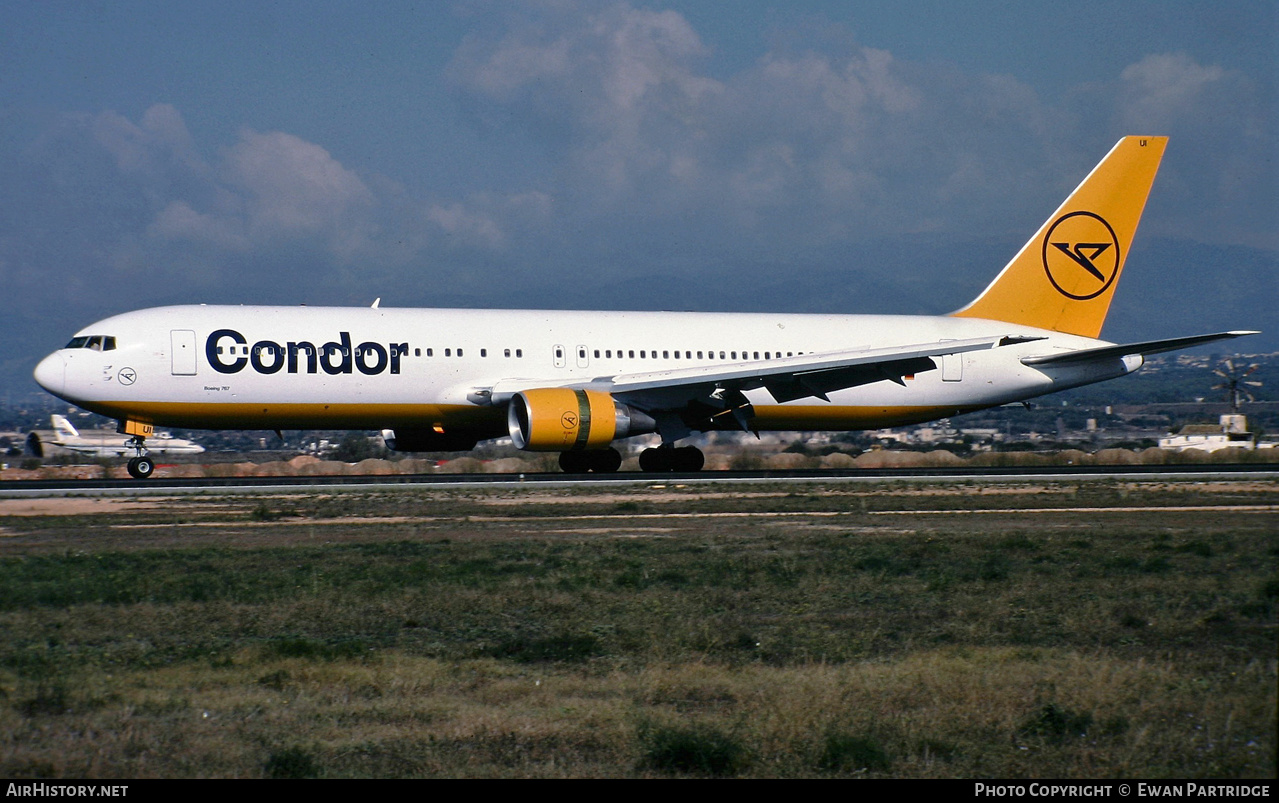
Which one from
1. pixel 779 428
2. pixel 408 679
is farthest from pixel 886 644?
pixel 779 428

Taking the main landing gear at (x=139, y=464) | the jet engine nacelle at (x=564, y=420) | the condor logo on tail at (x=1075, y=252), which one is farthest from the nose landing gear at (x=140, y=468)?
the condor logo on tail at (x=1075, y=252)

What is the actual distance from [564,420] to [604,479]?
1.81 meters

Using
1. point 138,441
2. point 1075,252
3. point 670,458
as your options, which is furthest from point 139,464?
point 1075,252

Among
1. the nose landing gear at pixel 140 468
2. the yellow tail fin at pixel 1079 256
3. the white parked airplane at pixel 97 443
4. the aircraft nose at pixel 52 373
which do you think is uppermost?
the yellow tail fin at pixel 1079 256

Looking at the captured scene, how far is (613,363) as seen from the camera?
101 feet

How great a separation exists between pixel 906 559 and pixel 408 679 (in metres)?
7.87

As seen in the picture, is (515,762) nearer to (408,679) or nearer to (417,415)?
(408,679)

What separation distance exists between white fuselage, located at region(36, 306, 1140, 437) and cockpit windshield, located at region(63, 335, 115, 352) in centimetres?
9

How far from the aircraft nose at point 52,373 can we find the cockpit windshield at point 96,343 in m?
0.46

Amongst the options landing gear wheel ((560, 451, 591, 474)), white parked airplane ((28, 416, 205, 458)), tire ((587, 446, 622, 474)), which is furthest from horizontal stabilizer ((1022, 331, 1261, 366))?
white parked airplane ((28, 416, 205, 458))

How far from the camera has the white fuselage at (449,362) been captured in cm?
2692

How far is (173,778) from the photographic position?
634 cm

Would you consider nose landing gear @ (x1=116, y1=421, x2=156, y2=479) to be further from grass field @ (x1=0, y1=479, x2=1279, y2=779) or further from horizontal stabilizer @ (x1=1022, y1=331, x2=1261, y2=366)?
horizontal stabilizer @ (x1=1022, y1=331, x2=1261, y2=366)

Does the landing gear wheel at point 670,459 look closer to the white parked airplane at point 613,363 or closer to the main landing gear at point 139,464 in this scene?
the white parked airplane at point 613,363
